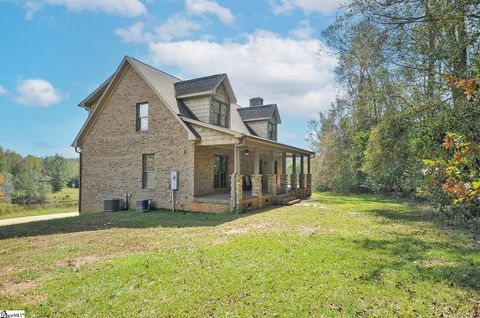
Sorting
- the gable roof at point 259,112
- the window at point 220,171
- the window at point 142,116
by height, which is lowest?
the window at point 220,171

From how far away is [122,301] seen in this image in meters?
3.77

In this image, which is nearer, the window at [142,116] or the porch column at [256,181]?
the porch column at [256,181]

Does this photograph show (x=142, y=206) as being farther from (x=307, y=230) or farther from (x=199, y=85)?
(x=307, y=230)

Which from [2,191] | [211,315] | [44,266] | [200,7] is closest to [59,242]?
[44,266]

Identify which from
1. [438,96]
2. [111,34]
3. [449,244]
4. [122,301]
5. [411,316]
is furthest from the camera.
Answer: [111,34]

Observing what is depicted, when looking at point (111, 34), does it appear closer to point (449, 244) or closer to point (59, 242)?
point (59, 242)

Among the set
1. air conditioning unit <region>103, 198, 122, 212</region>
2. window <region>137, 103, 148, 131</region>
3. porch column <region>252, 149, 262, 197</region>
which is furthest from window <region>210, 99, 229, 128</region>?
air conditioning unit <region>103, 198, 122, 212</region>

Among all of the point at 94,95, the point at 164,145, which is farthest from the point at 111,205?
the point at 94,95

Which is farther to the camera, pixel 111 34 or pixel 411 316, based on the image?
pixel 111 34

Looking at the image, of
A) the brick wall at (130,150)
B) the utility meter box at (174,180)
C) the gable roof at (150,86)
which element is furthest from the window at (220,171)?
the gable roof at (150,86)

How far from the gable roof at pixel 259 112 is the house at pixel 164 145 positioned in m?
4.56

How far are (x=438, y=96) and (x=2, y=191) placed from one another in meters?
57.6

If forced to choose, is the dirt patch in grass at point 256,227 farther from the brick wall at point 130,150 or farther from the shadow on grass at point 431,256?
the brick wall at point 130,150

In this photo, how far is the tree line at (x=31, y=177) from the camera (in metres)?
46.5
